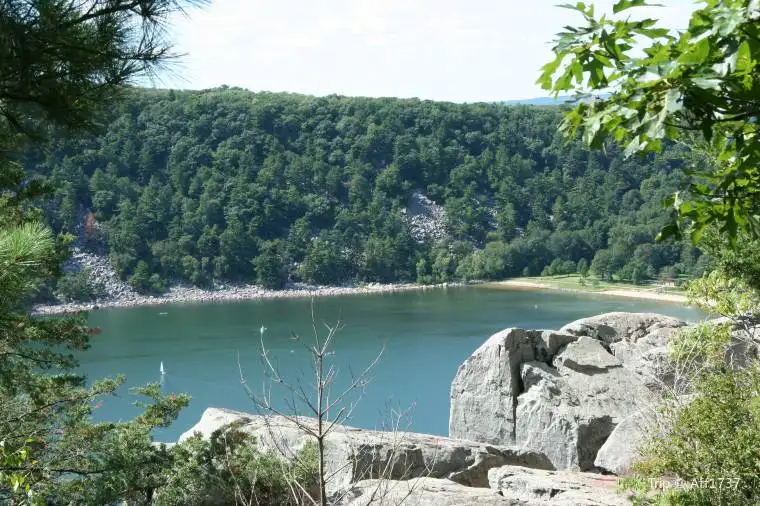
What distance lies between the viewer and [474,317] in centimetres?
5572

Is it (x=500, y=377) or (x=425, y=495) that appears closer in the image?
(x=425, y=495)

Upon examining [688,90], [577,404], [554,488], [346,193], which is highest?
[346,193]

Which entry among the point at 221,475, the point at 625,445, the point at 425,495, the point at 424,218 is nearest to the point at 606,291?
the point at 424,218

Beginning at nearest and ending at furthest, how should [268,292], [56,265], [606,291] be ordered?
1. [56,265]
2. [606,291]
3. [268,292]

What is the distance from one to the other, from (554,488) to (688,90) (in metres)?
4.16

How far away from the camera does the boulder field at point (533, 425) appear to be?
6.03 meters

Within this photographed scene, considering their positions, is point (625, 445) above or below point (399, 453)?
below

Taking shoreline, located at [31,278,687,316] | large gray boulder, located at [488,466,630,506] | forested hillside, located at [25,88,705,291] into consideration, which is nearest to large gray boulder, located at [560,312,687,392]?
large gray boulder, located at [488,466,630,506]

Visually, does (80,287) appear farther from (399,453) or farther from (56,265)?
(399,453)

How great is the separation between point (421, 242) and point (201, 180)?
25.6 meters

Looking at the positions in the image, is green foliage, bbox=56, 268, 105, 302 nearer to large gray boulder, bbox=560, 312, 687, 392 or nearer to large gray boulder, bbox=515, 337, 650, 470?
large gray boulder, bbox=560, 312, 687, 392

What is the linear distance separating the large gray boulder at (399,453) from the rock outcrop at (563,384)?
146 cm

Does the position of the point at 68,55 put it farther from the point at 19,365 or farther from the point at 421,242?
the point at 421,242

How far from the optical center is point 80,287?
2761 inches
